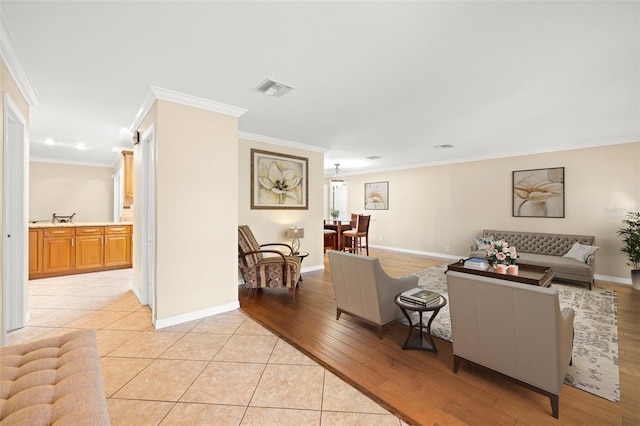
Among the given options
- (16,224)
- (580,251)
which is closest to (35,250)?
(16,224)

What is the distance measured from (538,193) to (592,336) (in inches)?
147

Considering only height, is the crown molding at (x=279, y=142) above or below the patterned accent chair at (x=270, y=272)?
above

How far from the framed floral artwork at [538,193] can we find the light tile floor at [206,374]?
5.75m

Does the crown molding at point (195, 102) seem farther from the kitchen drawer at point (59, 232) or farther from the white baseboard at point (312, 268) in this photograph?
the kitchen drawer at point (59, 232)

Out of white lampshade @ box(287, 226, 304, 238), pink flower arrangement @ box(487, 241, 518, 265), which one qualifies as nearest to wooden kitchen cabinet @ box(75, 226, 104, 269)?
white lampshade @ box(287, 226, 304, 238)

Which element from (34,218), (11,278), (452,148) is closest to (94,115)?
(11,278)

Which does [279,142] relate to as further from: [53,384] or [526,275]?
[53,384]

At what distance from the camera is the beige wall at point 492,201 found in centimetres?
492

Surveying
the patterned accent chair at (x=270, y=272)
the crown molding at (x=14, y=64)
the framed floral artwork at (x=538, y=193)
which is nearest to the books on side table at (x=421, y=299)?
the patterned accent chair at (x=270, y=272)

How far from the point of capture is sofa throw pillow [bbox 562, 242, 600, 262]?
4662mm

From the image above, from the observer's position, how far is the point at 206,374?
7.37 ft

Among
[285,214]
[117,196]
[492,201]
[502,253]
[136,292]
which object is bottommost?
[136,292]

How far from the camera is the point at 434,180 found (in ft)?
24.6

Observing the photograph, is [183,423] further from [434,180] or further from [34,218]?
[34,218]
